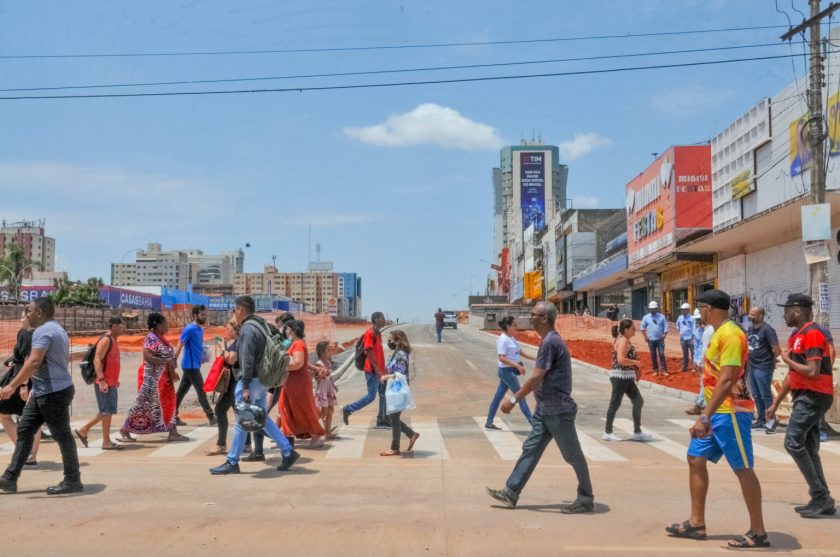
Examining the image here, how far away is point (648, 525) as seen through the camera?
627cm

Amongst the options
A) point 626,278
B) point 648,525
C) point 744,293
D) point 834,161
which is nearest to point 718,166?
point 744,293

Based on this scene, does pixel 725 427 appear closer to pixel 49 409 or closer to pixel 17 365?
pixel 49 409

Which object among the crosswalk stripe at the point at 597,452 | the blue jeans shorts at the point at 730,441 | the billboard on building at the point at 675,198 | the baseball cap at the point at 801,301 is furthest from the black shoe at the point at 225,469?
→ the billboard on building at the point at 675,198

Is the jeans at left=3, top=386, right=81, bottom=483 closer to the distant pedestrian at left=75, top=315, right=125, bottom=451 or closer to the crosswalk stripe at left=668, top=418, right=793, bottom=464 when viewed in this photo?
the distant pedestrian at left=75, top=315, right=125, bottom=451

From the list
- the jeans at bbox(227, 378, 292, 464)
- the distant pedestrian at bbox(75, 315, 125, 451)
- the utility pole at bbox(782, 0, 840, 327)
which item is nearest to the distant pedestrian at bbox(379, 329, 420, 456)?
the jeans at bbox(227, 378, 292, 464)

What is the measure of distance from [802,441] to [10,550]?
243 inches

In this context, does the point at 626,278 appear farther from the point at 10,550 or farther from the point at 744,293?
the point at 10,550

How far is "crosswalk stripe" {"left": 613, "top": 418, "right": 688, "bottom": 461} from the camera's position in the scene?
1009 cm

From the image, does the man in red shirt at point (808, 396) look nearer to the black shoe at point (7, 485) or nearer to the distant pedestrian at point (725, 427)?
the distant pedestrian at point (725, 427)

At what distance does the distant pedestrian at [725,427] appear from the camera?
5.54 meters

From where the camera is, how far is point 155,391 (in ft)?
34.3

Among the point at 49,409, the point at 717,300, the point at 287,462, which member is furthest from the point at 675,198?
the point at 49,409

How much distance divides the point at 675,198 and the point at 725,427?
3054 cm

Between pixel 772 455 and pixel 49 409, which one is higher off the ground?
pixel 49 409
